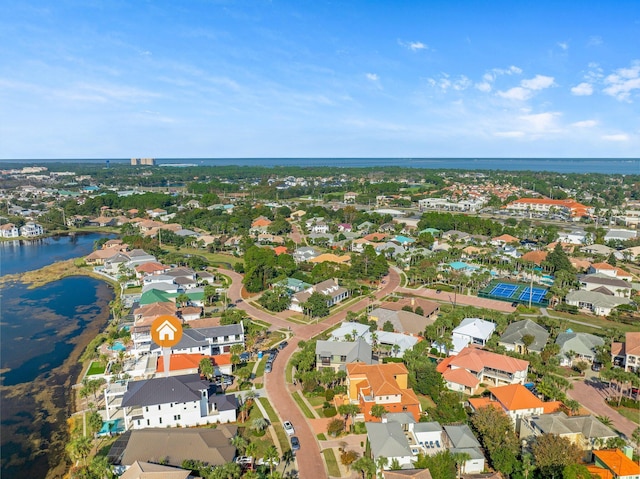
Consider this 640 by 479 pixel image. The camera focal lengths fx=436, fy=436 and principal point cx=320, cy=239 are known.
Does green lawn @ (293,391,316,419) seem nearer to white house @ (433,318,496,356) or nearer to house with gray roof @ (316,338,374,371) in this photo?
house with gray roof @ (316,338,374,371)

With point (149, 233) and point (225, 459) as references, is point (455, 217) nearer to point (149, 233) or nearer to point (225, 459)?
point (149, 233)

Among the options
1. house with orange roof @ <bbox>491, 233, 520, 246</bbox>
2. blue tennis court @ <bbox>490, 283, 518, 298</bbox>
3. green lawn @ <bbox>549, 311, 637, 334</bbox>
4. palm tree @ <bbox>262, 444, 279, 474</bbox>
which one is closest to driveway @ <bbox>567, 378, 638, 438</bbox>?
green lawn @ <bbox>549, 311, 637, 334</bbox>

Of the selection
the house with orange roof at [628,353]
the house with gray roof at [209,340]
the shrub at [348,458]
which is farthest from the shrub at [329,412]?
the house with orange roof at [628,353]

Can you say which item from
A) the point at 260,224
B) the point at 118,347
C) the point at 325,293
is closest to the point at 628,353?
the point at 325,293

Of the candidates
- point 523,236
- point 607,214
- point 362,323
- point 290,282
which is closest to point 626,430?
point 362,323

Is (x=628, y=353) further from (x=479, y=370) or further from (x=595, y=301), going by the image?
(x=595, y=301)

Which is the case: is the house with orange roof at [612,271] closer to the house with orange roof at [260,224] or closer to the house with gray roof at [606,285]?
the house with gray roof at [606,285]
